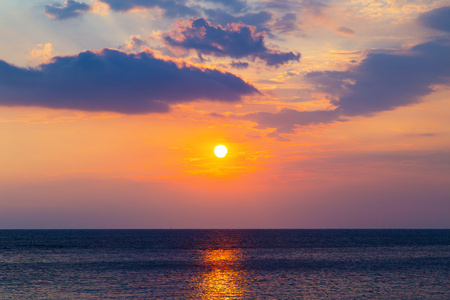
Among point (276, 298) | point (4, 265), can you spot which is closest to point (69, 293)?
point (276, 298)

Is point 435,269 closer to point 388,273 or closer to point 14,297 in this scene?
point 388,273

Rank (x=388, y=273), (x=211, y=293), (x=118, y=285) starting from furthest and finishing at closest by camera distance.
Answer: (x=388, y=273), (x=118, y=285), (x=211, y=293)

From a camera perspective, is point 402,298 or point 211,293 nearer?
point 402,298

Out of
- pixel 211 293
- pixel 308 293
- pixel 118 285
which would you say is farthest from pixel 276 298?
pixel 118 285

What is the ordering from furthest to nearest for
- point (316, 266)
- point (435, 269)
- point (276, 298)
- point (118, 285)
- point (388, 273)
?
point (316, 266)
point (435, 269)
point (388, 273)
point (118, 285)
point (276, 298)

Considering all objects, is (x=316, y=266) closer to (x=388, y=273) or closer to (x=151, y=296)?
(x=388, y=273)

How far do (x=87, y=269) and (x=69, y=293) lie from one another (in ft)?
70.7

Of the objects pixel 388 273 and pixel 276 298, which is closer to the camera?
pixel 276 298

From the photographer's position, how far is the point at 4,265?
72.4 m

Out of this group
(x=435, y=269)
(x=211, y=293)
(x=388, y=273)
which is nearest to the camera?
(x=211, y=293)

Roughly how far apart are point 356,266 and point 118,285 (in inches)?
1508

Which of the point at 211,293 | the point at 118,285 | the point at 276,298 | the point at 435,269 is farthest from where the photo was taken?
the point at 435,269

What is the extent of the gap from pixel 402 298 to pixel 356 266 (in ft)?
91.5

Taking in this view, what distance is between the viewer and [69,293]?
46375 mm
